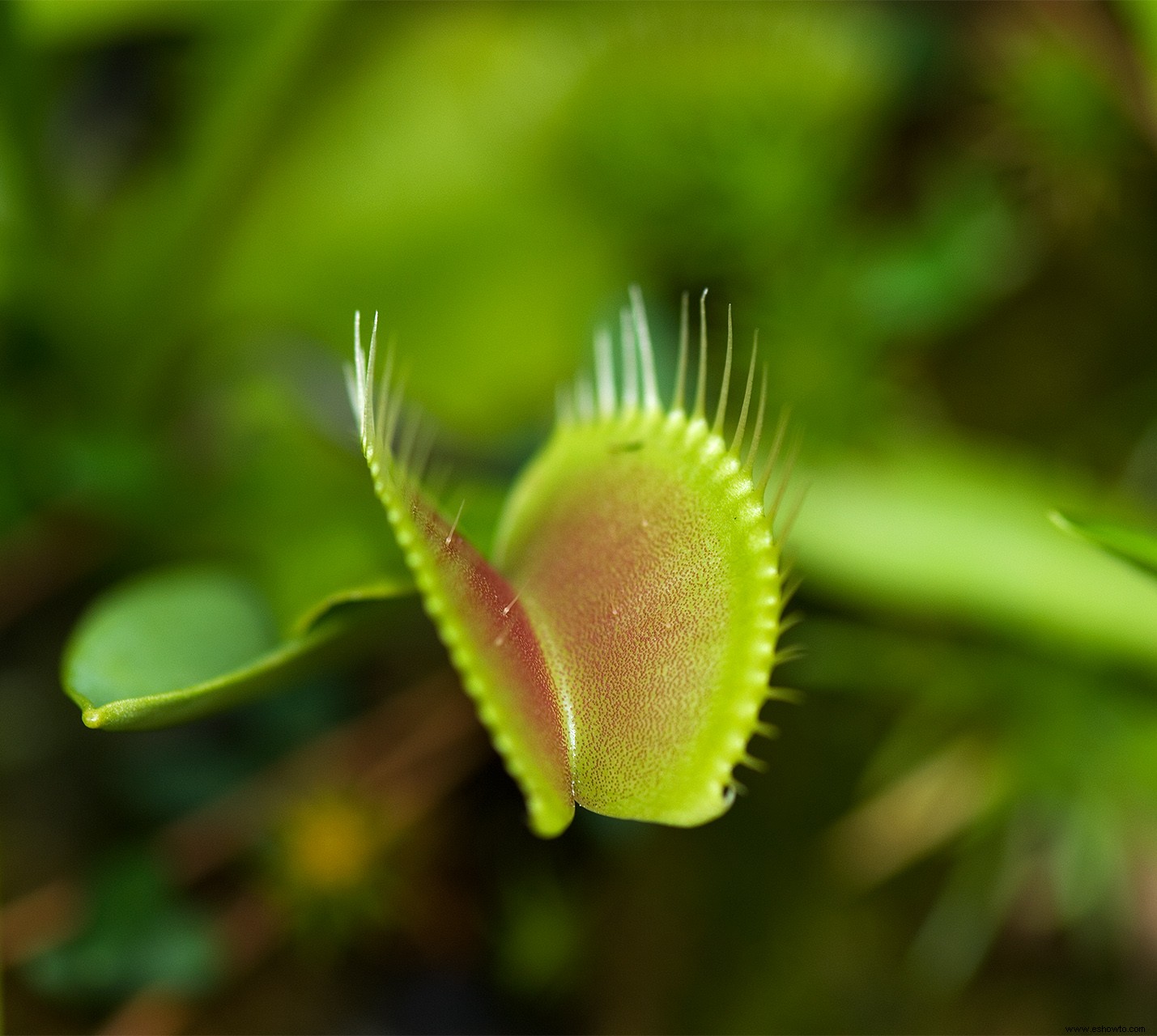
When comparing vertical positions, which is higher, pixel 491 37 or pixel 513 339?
pixel 491 37

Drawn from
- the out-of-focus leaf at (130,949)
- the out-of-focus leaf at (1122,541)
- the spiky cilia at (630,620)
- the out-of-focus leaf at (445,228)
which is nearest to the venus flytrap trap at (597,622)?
the spiky cilia at (630,620)

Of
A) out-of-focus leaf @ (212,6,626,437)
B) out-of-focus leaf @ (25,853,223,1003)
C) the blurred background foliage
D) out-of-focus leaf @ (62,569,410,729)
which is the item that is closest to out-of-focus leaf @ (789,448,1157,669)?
the blurred background foliage

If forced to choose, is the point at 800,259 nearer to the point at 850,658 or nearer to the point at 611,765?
the point at 850,658

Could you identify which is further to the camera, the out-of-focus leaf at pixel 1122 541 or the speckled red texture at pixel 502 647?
the out-of-focus leaf at pixel 1122 541

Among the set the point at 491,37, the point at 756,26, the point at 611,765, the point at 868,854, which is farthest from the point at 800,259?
the point at 611,765

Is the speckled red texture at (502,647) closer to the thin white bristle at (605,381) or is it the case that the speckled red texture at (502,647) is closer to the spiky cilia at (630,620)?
the spiky cilia at (630,620)

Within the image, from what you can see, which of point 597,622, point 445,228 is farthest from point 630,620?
point 445,228
